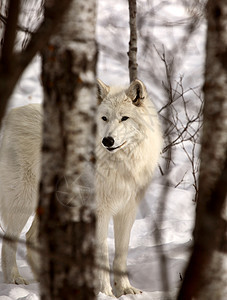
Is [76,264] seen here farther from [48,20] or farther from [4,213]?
[4,213]

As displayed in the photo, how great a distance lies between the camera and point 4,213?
476 cm

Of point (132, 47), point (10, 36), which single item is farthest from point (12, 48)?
point (132, 47)

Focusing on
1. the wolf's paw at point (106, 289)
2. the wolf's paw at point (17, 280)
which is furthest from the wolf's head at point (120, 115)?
the wolf's paw at point (17, 280)

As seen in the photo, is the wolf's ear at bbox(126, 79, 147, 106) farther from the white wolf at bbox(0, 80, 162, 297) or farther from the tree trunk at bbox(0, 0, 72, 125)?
the tree trunk at bbox(0, 0, 72, 125)

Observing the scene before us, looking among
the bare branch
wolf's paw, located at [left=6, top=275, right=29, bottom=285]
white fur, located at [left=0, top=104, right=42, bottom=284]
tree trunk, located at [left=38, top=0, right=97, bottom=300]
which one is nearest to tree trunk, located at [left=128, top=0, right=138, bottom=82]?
white fur, located at [left=0, top=104, right=42, bottom=284]

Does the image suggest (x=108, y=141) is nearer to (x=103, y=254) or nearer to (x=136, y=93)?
(x=136, y=93)

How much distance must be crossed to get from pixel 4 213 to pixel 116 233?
1223mm

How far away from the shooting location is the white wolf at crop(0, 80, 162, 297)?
14.2 feet

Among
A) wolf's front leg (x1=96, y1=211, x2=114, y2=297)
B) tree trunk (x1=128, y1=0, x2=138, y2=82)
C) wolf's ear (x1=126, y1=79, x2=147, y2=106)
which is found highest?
tree trunk (x1=128, y1=0, x2=138, y2=82)

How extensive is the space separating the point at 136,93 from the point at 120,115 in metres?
0.33

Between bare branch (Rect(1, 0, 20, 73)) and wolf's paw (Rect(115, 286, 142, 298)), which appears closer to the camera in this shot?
bare branch (Rect(1, 0, 20, 73))

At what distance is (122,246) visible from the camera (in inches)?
176

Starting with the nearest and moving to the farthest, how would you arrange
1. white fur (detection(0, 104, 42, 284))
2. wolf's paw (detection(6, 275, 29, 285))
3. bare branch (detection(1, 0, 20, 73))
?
bare branch (detection(1, 0, 20, 73))
wolf's paw (detection(6, 275, 29, 285))
white fur (detection(0, 104, 42, 284))

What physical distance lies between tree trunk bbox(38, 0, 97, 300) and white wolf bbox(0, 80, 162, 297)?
89.9 inches
